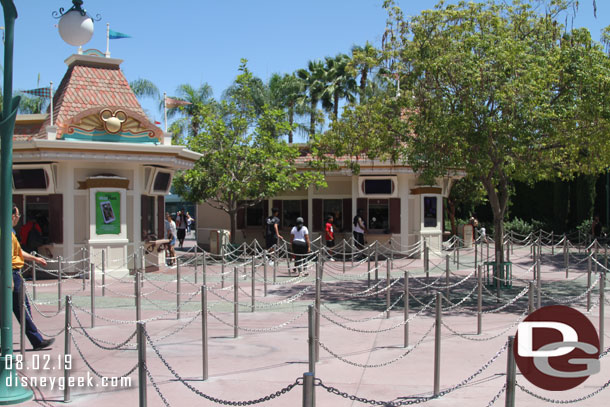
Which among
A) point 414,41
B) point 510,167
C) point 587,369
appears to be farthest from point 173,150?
point 587,369

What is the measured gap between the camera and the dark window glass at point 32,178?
16.4 m

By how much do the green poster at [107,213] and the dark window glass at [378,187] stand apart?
362 inches

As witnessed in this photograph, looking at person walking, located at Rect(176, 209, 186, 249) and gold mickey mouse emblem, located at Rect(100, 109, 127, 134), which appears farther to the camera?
person walking, located at Rect(176, 209, 186, 249)

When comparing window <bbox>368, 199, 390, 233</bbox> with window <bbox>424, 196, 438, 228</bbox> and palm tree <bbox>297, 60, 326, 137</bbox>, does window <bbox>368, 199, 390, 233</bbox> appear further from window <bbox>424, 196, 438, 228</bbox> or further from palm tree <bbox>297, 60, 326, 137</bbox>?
palm tree <bbox>297, 60, 326, 137</bbox>

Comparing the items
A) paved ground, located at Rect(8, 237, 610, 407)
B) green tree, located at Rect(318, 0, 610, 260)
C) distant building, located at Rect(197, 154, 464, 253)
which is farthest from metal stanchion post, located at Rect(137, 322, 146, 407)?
distant building, located at Rect(197, 154, 464, 253)

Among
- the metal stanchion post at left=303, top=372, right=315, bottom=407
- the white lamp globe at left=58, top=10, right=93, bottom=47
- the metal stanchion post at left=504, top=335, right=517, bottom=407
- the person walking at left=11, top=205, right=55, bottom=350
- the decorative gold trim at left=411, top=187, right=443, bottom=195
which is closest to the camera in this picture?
the metal stanchion post at left=303, top=372, right=315, bottom=407

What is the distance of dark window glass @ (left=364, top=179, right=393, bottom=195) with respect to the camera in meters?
22.1

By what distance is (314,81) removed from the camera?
3531 cm

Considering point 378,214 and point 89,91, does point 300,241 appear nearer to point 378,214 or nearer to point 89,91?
point 378,214

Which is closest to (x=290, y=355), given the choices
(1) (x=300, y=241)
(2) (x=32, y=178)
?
(1) (x=300, y=241)

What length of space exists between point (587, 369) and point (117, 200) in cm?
1357

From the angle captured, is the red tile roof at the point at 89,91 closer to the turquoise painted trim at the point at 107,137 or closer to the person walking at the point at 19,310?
the turquoise painted trim at the point at 107,137

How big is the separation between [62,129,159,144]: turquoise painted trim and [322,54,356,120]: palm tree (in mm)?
18816

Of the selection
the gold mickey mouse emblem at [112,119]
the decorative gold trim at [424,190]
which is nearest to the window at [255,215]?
the decorative gold trim at [424,190]
